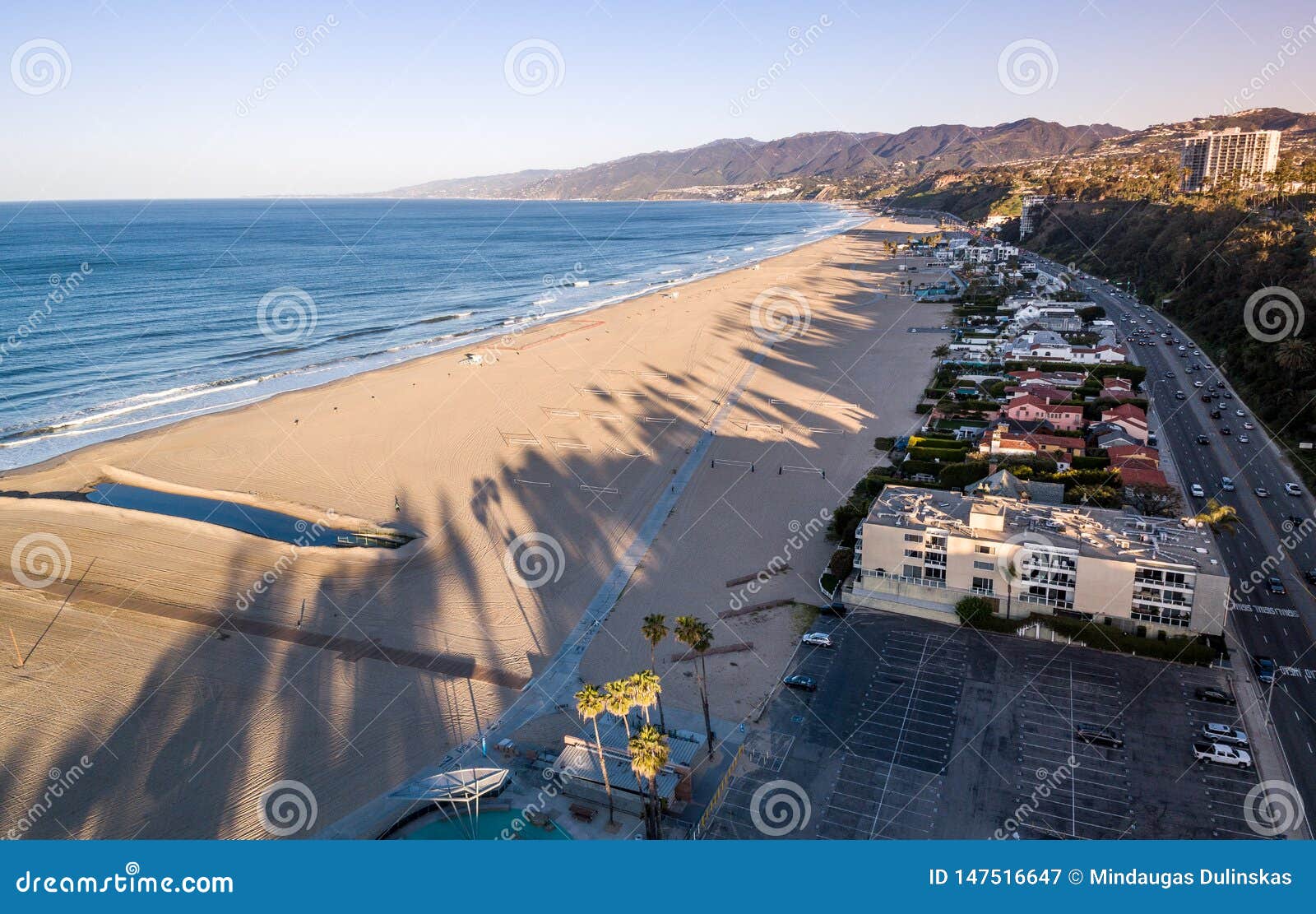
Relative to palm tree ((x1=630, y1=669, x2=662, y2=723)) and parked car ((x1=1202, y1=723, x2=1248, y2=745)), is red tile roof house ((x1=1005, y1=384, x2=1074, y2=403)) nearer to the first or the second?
parked car ((x1=1202, y1=723, x2=1248, y2=745))

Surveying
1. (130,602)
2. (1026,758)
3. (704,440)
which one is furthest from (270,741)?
(704,440)

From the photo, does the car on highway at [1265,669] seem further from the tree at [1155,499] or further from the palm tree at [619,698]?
the palm tree at [619,698]

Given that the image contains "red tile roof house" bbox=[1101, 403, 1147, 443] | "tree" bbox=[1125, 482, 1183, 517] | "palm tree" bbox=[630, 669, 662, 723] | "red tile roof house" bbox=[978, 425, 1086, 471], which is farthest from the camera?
"red tile roof house" bbox=[1101, 403, 1147, 443]

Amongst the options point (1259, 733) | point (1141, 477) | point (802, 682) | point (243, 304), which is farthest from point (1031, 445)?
point (243, 304)

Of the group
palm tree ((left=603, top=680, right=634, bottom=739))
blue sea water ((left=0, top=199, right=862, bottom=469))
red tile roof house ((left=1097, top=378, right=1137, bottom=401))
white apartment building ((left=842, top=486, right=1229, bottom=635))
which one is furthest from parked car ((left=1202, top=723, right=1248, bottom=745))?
blue sea water ((left=0, top=199, right=862, bottom=469))

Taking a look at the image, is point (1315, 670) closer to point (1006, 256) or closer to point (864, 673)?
point (864, 673)

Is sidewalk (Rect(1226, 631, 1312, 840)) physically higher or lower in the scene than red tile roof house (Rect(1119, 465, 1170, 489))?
lower

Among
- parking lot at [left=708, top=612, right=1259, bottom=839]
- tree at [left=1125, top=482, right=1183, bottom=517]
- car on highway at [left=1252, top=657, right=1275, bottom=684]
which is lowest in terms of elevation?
parking lot at [left=708, top=612, right=1259, bottom=839]
